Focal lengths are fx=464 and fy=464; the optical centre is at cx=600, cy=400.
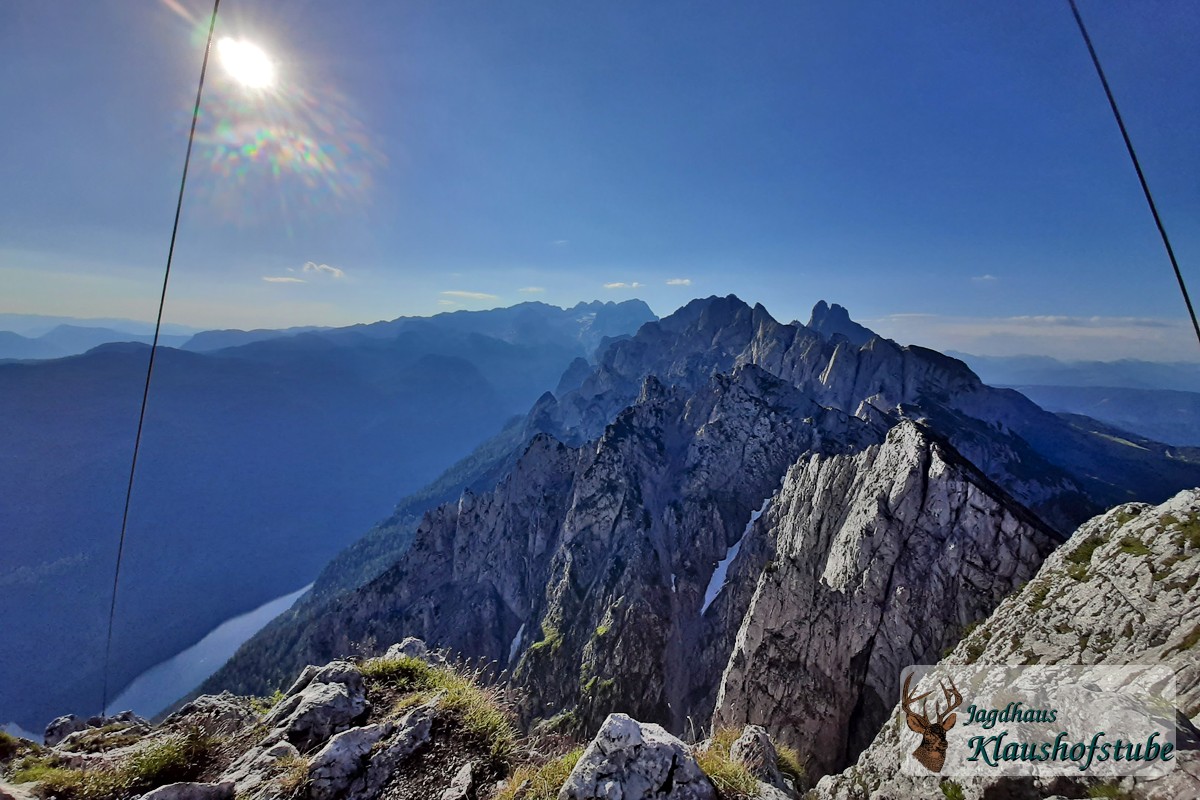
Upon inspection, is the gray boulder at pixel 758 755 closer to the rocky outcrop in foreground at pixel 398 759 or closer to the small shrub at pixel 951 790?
the rocky outcrop in foreground at pixel 398 759

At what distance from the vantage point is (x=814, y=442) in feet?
278

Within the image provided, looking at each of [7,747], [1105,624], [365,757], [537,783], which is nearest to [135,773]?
[365,757]

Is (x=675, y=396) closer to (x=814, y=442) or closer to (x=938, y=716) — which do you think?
(x=814, y=442)

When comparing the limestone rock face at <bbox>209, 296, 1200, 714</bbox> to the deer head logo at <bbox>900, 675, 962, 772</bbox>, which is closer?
the deer head logo at <bbox>900, 675, 962, 772</bbox>

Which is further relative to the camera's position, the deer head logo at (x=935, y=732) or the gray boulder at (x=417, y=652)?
the gray boulder at (x=417, y=652)

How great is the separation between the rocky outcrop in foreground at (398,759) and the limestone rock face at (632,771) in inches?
0.6

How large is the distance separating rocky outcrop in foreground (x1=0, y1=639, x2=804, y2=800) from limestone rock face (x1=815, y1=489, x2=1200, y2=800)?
6.12 meters

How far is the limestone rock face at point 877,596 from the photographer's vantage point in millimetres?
34438

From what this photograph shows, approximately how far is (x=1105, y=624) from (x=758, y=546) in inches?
2234

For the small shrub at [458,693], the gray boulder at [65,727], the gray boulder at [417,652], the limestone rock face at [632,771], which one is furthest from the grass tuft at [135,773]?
the gray boulder at [65,727]

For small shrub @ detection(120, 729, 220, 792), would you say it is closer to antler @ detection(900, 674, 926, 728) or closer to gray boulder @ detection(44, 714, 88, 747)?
antler @ detection(900, 674, 926, 728)

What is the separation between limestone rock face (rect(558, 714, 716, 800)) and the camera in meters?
7.17

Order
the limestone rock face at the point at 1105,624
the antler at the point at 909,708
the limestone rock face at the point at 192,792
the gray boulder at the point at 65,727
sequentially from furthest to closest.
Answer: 1. the gray boulder at the point at 65,727
2. the antler at the point at 909,708
3. the limestone rock face at the point at 1105,624
4. the limestone rock face at the point at 192,792

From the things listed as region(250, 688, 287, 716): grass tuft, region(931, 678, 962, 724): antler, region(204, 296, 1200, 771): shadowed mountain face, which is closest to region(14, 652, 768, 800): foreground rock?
region(204, 296, 1200, 771): shadowed mountain face
